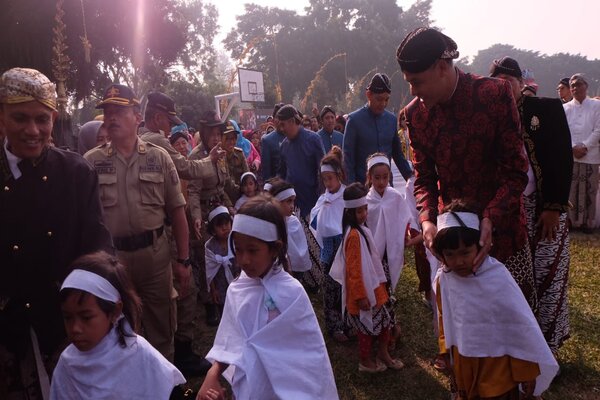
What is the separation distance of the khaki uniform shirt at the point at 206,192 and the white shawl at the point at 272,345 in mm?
2814

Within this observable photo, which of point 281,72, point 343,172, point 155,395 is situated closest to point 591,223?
point 343,172

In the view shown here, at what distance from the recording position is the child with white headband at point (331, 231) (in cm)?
510

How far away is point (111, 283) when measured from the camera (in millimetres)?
2480

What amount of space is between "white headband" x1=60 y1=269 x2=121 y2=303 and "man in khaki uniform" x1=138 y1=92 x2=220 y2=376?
209 centimetres

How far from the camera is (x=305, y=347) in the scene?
2627mm

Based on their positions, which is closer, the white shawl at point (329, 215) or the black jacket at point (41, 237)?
the black jacket at point (41, 237)

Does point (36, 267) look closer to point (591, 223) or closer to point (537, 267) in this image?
point (537, 267)

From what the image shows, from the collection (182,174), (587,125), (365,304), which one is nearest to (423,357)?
(365,304)

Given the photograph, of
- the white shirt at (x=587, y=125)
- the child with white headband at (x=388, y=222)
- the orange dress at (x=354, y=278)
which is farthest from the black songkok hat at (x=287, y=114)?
the white shirt at (x=587, y=125)

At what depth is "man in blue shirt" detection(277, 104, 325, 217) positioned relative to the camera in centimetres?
646

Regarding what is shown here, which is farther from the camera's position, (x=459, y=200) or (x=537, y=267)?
(x=537, y=267)

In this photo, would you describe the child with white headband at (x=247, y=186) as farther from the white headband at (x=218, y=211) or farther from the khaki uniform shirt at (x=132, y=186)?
the khaki uniform shirt at (x=132, y=186)

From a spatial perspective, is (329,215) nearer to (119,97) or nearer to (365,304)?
(365,304)

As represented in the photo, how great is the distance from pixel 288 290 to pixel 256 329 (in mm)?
266
